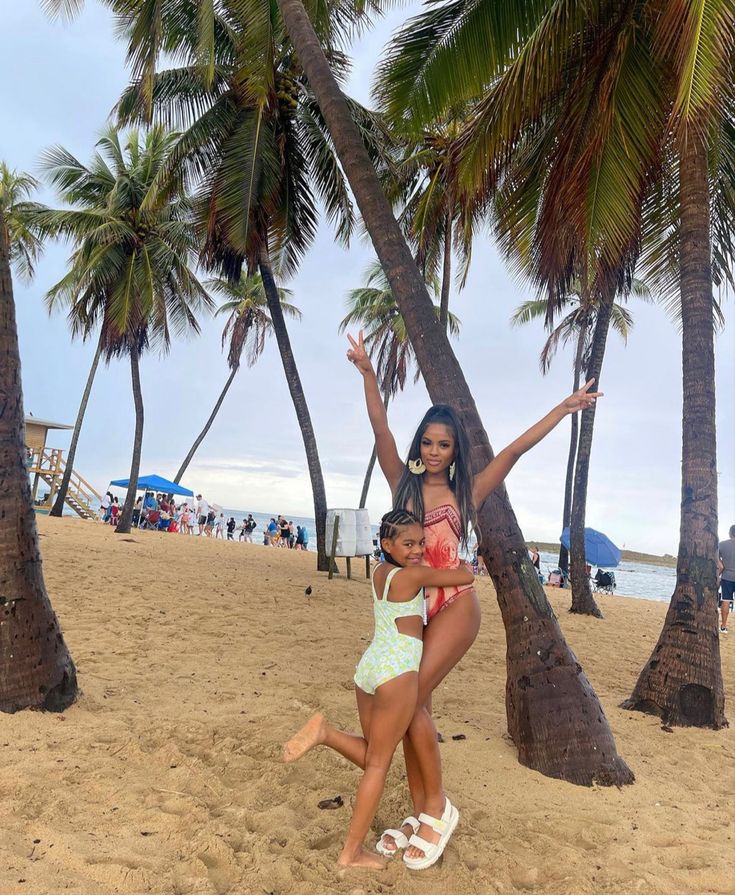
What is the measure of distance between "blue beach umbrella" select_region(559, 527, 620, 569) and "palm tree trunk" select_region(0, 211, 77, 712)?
19201mm

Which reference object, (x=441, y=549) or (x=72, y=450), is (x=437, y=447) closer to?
(x=441, y=549)

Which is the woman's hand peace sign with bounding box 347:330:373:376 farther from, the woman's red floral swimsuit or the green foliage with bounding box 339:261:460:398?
the green foliage with bounding box 339:261:460:398

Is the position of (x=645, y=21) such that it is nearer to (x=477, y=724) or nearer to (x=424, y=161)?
(x=477, y=724)

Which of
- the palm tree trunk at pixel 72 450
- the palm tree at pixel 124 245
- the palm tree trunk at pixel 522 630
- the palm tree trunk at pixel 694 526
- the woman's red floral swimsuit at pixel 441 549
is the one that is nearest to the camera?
the woman's red floral swimsuit at pixel 441 549

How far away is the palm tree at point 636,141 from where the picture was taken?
4844mm

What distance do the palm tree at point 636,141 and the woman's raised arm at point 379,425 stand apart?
9.97 feet

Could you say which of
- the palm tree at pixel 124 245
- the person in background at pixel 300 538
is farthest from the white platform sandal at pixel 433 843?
the person in background at pixel 300 538

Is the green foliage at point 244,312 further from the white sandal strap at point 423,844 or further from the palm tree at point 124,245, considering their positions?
the white sandal strap at point 423,844

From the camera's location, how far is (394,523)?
2637 millimetres

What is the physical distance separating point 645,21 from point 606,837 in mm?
6846

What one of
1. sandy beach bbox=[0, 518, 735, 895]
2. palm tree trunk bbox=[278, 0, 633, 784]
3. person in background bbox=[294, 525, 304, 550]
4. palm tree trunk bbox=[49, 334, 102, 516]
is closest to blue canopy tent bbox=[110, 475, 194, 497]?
palm tree trunk bbox=[49, 334, 102, 516]

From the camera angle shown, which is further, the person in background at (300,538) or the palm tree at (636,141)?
the person in background at (300,538)

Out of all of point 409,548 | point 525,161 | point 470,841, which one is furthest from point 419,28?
point 470,841

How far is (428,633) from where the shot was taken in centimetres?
274
